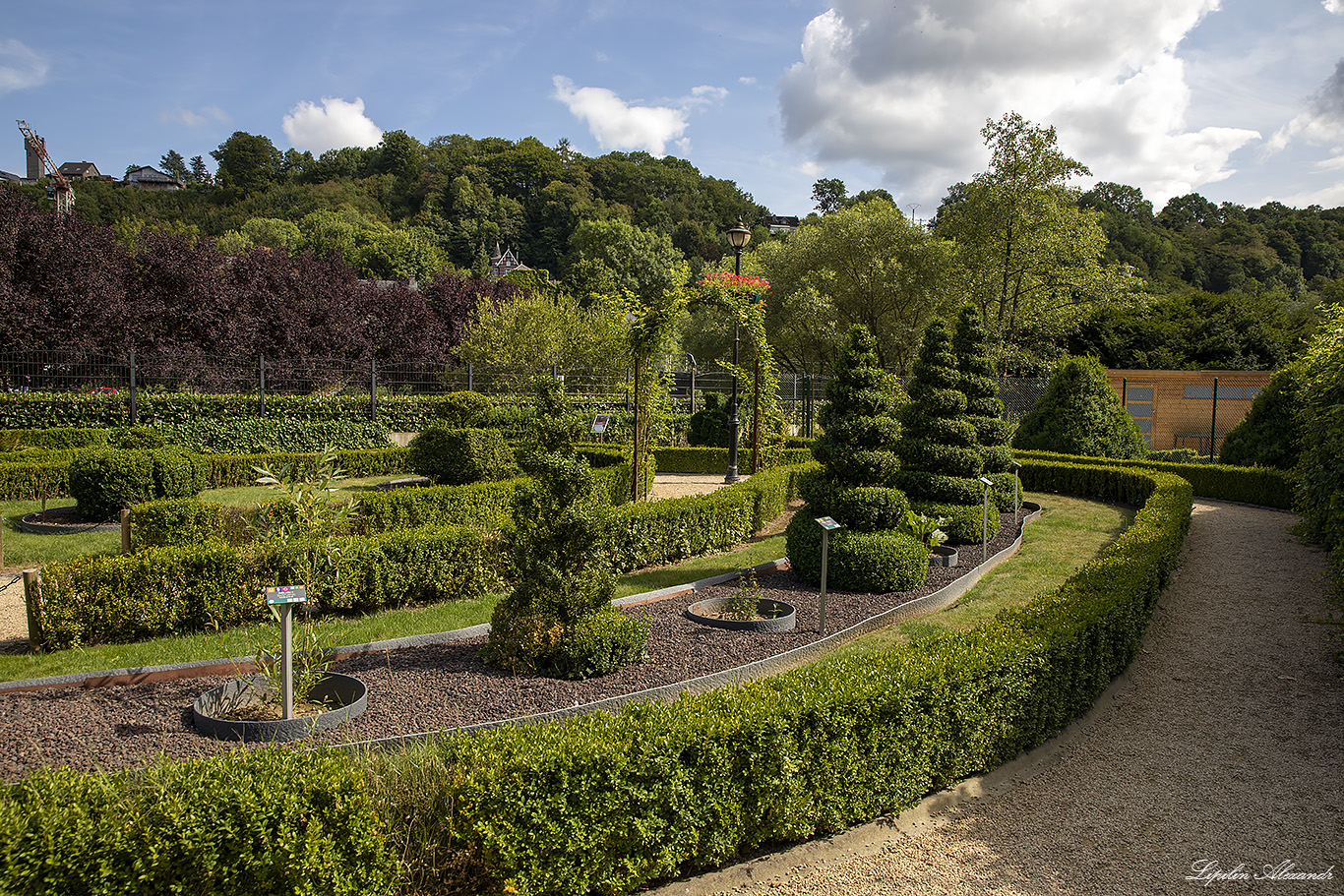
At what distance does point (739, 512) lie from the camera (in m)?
11.2

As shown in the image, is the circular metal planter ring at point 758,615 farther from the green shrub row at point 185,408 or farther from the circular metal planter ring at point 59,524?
the circular metal planter ring at point 59,524

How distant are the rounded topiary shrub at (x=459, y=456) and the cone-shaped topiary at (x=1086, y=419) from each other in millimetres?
12523

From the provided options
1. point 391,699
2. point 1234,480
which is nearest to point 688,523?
point 391,699

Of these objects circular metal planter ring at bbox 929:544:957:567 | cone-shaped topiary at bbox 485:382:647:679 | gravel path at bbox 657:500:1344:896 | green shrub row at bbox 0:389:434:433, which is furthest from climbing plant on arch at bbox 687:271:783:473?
gravel path at bbox 657:500:1344:896

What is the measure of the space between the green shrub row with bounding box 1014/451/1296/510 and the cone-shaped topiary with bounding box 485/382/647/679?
44.1 ft

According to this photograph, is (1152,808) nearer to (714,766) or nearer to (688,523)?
(714,766)

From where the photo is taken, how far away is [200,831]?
3012mm

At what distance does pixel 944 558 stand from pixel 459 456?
7757 millimetres

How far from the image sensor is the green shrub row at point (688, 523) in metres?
9.48

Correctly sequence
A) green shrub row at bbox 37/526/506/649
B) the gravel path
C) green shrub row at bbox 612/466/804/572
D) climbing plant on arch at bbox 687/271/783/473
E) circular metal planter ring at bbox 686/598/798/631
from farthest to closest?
climbing plant on arch at bbox 687/271/783/473 → green shrub row at bbox 612/466/804/572 → circular metal planter ring at bbox 686/598/798/631 → green shrub row at bbox 37/526/506/649 → the gravel path

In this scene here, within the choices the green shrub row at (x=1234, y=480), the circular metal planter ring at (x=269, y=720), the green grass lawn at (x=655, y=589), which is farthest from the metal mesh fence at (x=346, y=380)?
the circular metal planter ring at (x=269, y=720)

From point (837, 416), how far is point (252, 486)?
1237 cm

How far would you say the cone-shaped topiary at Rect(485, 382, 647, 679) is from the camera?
5848mm

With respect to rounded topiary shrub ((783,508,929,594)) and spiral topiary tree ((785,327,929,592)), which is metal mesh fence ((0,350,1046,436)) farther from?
rounded topiary shrub ((783,508,929,594))
